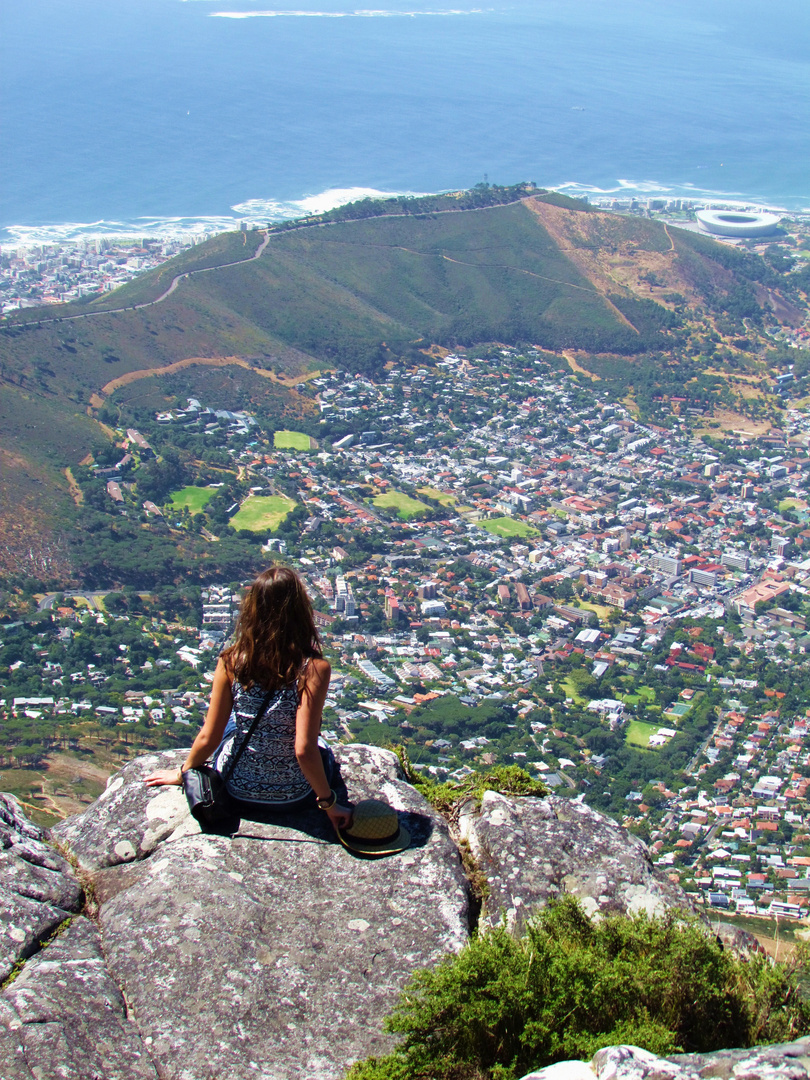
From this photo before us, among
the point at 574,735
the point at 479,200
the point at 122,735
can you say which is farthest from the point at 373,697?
the point at 479,200

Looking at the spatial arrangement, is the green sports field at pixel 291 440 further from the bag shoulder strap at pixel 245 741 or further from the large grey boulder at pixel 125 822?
the bag shoulder strap at pixel 245 741

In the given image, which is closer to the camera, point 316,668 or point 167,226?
point 316,668

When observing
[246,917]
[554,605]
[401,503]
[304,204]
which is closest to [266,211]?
[304,204]

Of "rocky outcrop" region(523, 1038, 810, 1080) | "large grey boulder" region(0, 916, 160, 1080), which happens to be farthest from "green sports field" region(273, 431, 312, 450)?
"rocky outcrop" region(523, 1038, 810, 1080)


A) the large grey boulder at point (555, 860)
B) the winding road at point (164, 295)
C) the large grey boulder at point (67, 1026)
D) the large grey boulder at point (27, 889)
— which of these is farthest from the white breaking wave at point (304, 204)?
the large grey boulder at point (67, 1026)

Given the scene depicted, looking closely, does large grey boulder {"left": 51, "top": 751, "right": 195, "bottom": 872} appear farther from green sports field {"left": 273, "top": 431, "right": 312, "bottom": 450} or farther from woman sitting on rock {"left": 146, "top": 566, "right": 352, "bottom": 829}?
green sports field {"left": 273, "top": 431, "right": 312, "bottom": 450}

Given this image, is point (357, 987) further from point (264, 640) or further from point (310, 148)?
point (310, 148)

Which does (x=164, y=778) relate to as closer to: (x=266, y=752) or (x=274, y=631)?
(x=266, y=752)
